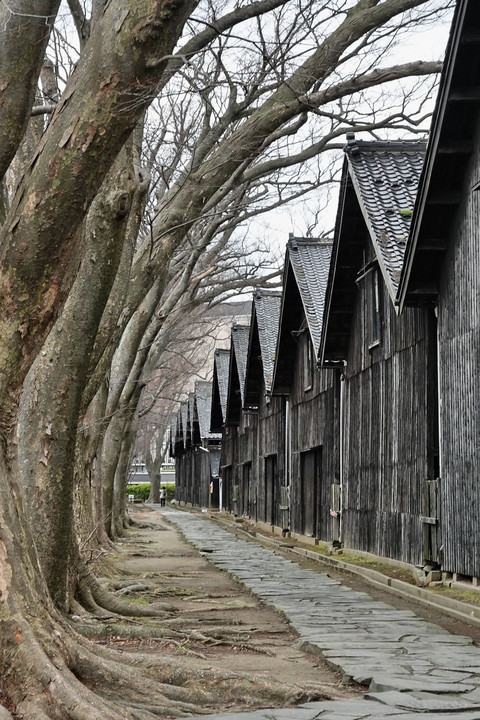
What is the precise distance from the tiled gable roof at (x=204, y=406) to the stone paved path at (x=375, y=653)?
39433mm

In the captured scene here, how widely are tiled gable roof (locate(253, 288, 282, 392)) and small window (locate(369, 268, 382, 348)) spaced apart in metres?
12.6

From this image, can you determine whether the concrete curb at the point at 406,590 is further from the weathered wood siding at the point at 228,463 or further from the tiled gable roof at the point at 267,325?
the weathered wood siding at the point at 228,463

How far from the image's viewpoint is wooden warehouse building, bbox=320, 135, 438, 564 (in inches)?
595

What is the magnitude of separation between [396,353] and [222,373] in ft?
102

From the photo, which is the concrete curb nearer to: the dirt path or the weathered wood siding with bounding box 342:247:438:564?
the weathered wood siding with bounding box 342:247:438:564

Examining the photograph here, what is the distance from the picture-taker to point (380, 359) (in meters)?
17.7

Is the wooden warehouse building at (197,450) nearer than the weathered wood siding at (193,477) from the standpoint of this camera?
Yes

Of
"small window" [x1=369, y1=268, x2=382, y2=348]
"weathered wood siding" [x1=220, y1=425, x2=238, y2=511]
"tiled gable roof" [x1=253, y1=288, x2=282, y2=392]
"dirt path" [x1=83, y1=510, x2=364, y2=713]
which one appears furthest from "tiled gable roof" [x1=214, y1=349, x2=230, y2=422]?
"dirt path" [x1=83, y1=510, x2=364, y2=713]

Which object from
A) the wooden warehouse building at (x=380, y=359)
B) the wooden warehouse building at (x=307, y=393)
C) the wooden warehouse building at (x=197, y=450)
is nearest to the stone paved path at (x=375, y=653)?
the wooden warehouse building at (x=380, y=359)

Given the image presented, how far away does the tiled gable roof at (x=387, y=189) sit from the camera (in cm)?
1603

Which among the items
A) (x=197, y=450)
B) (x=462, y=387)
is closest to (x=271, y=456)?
(x=462, y=387)

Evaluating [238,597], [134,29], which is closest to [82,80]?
[134,29]

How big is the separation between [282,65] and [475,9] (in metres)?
3.06

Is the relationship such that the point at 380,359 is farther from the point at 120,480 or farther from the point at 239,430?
the point at 239,430
